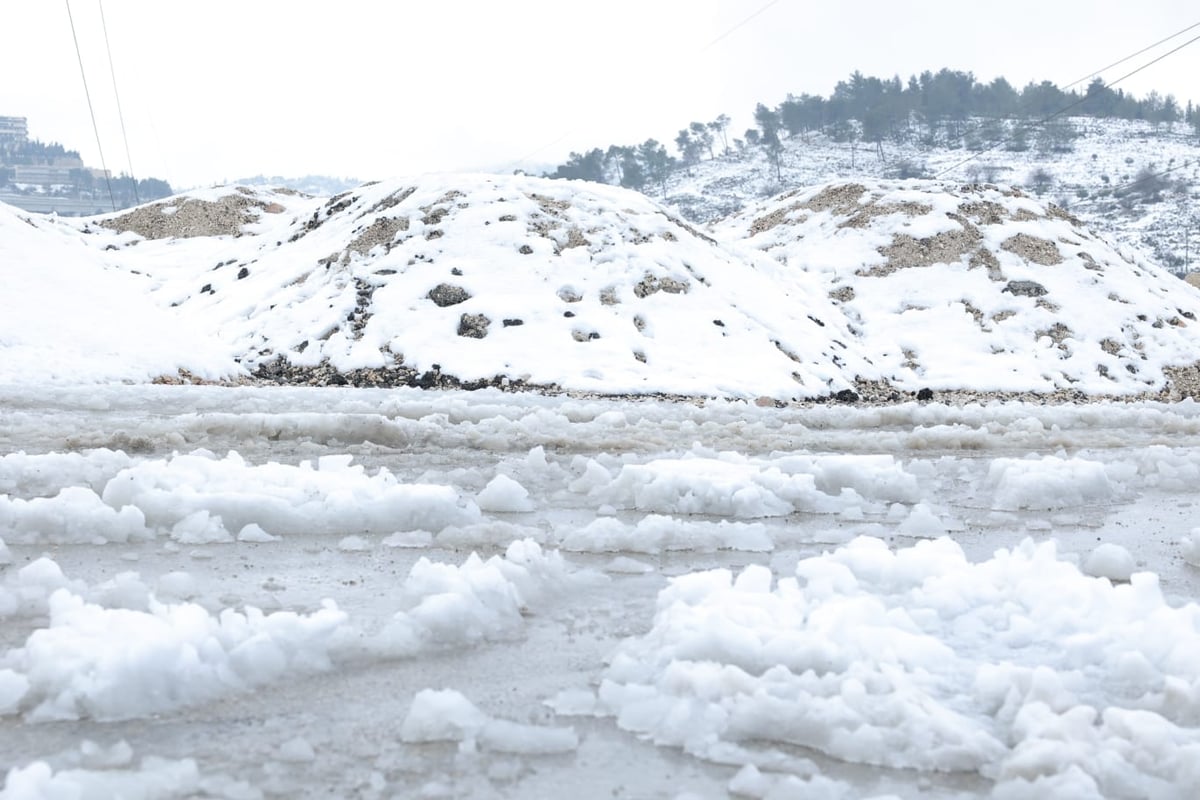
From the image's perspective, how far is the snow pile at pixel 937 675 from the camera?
6.77 feet

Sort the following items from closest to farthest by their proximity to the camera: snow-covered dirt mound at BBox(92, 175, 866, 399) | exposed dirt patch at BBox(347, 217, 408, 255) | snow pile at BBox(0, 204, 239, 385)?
snow pile at BBox(0, 204, 239, 385) → snow-covered dirt mound at BBox(92, 175, 866, 399) → exposed dirt patch at BBox(347, 217, 408, 255)

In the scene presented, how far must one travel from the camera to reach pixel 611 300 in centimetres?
1298

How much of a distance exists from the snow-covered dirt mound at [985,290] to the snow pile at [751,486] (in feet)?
30.0

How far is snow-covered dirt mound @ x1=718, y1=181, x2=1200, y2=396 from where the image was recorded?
49.2 feet

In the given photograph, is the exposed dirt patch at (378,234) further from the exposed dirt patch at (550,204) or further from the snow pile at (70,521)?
the snow pile at (70,521)

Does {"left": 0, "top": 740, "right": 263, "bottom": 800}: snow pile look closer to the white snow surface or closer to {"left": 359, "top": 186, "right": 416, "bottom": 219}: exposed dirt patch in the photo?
the white snow surface

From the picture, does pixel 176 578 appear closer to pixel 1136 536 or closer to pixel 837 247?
pixel 1136 536

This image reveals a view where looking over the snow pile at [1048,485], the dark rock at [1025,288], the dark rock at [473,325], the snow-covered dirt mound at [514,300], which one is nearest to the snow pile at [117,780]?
the snow pile at [1048,485]

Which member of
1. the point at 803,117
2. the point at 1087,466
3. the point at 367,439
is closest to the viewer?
the point at 1087,466

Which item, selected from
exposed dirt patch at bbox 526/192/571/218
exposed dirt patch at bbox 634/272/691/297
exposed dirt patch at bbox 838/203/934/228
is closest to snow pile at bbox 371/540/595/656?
exposed dirt patch at bbox 634/272/691/297

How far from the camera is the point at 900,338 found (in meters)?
15.7

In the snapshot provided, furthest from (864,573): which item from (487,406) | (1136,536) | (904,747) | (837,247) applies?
(837,247)

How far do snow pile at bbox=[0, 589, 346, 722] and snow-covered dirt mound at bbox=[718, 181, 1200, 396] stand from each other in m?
12.3

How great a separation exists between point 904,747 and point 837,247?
1792cm
